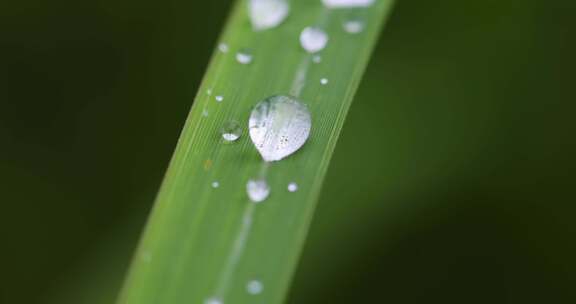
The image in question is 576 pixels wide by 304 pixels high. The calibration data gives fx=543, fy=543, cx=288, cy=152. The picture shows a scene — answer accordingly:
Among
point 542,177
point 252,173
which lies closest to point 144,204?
point 252,173

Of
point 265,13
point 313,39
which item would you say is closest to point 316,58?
point 313,39

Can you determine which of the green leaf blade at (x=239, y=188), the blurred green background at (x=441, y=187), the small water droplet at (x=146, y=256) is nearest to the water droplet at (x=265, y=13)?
the green leaf blade at (x=239, y=188)

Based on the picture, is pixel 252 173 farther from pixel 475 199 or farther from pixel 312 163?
pixel 475 199

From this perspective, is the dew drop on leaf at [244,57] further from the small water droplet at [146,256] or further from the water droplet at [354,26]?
the small water droplet at [146,256]

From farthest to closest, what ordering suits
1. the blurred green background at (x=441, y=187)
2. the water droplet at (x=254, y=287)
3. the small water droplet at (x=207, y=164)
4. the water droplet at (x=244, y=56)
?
1. the blurred green background at (x=441, y=187)
2. the water droplet at (x=244, y=56)
3. the small water droplet at (x=207, y=164)
4. the water droplet at (x=254, y=287)

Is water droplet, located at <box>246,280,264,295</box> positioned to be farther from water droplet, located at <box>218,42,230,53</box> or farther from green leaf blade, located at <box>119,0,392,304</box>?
water droplet, located at <box>218,42,230,53</box>

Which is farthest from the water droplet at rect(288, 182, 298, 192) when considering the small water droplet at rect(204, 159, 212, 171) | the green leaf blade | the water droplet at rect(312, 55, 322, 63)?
the water droplet at rect(312, 55, 322, 63)
